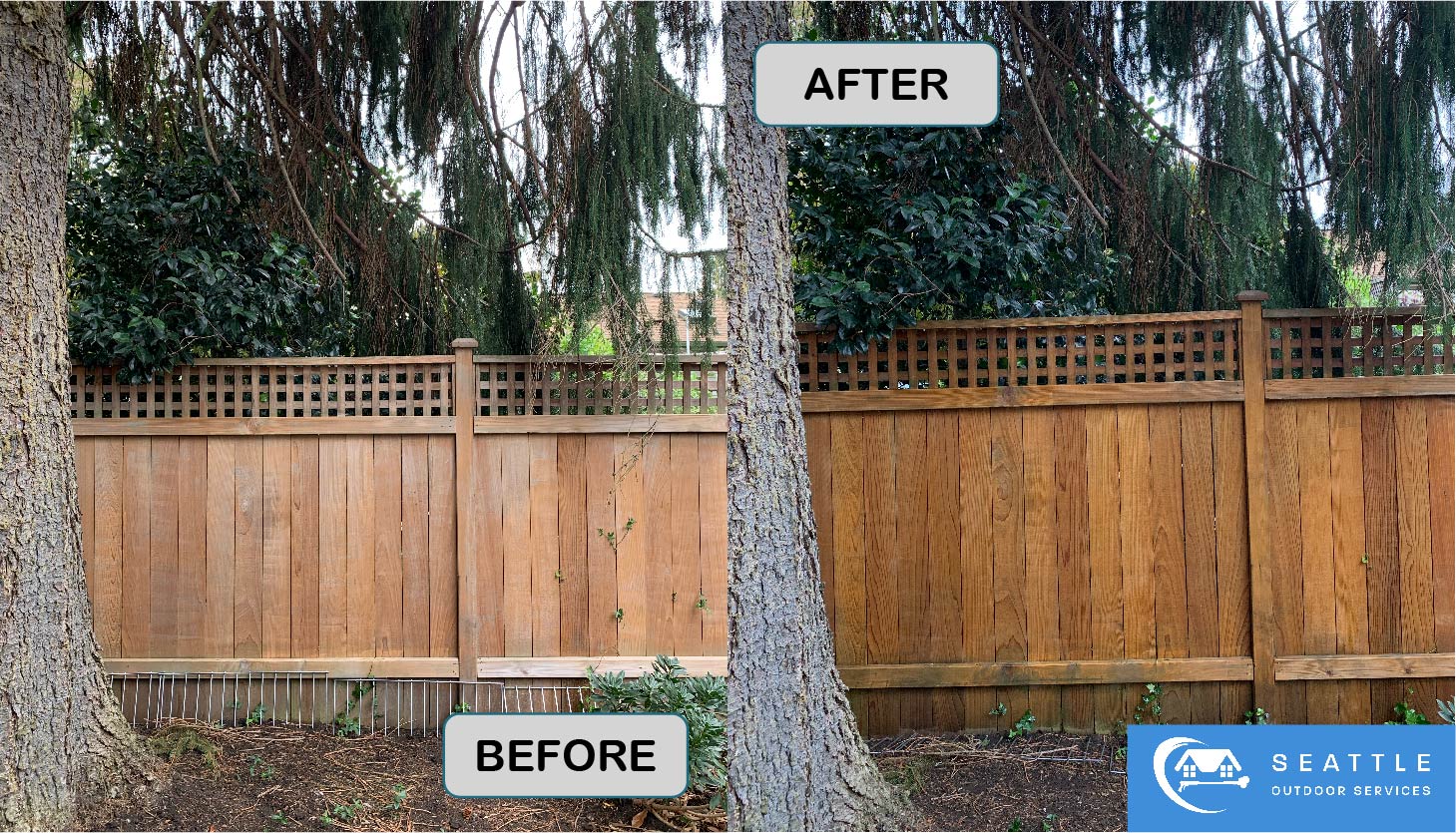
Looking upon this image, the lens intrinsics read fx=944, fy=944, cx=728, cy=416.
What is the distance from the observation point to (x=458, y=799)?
11.5ft

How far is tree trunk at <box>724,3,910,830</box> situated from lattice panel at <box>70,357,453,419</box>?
73.5 inches

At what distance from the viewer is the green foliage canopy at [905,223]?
366 cm

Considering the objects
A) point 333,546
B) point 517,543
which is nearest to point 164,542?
point 333,546

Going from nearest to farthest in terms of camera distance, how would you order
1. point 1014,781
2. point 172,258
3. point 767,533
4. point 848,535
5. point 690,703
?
1. point 767,533
2. point 1014,781
3. point 690,703
4. point 848,535
5. point 172,258

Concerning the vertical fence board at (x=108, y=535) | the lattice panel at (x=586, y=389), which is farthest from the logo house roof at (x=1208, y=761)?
the vertical fence board at (x=108, y=535)

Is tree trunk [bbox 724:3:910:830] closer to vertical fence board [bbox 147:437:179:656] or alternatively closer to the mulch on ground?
the mulch on ground

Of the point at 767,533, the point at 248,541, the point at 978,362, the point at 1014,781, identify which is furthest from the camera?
the point at 248,541

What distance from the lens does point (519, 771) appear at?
11.1ft

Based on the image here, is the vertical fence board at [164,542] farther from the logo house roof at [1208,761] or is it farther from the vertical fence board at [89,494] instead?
the logo house roof at [1208,761]

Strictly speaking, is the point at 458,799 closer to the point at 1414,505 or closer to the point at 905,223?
the point at 905,223

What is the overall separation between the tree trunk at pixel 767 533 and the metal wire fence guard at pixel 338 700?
1520 mm

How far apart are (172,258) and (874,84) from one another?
9.91 ft

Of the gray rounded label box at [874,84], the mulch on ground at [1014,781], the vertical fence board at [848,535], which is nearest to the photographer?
the gray rounded label box at [874,84]

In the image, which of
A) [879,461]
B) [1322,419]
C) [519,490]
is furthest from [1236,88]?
[519,490]
